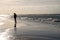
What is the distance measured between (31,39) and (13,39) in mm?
1926

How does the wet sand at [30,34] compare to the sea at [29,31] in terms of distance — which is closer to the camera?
the wet sand at [30,34]

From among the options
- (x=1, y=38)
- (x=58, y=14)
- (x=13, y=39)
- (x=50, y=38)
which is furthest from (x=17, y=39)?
(x=58, y=14)

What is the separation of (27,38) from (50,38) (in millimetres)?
2537

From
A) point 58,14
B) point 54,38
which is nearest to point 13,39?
point 54,38

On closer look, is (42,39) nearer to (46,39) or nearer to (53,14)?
(46,39)

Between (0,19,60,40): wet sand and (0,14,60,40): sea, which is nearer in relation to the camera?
(0,19,60,40): wet sand

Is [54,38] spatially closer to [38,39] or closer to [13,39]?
[38,39]

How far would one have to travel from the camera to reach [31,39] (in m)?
18.8

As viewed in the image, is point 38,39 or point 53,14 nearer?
point 38,39

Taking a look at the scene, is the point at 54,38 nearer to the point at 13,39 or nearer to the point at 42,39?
the point at 42,39

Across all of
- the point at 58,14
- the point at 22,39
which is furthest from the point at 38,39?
the point at 58,14

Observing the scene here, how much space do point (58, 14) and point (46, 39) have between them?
45351 mm

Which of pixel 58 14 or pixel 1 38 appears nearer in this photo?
pixel 1 38

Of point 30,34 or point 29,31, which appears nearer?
point 30,34
